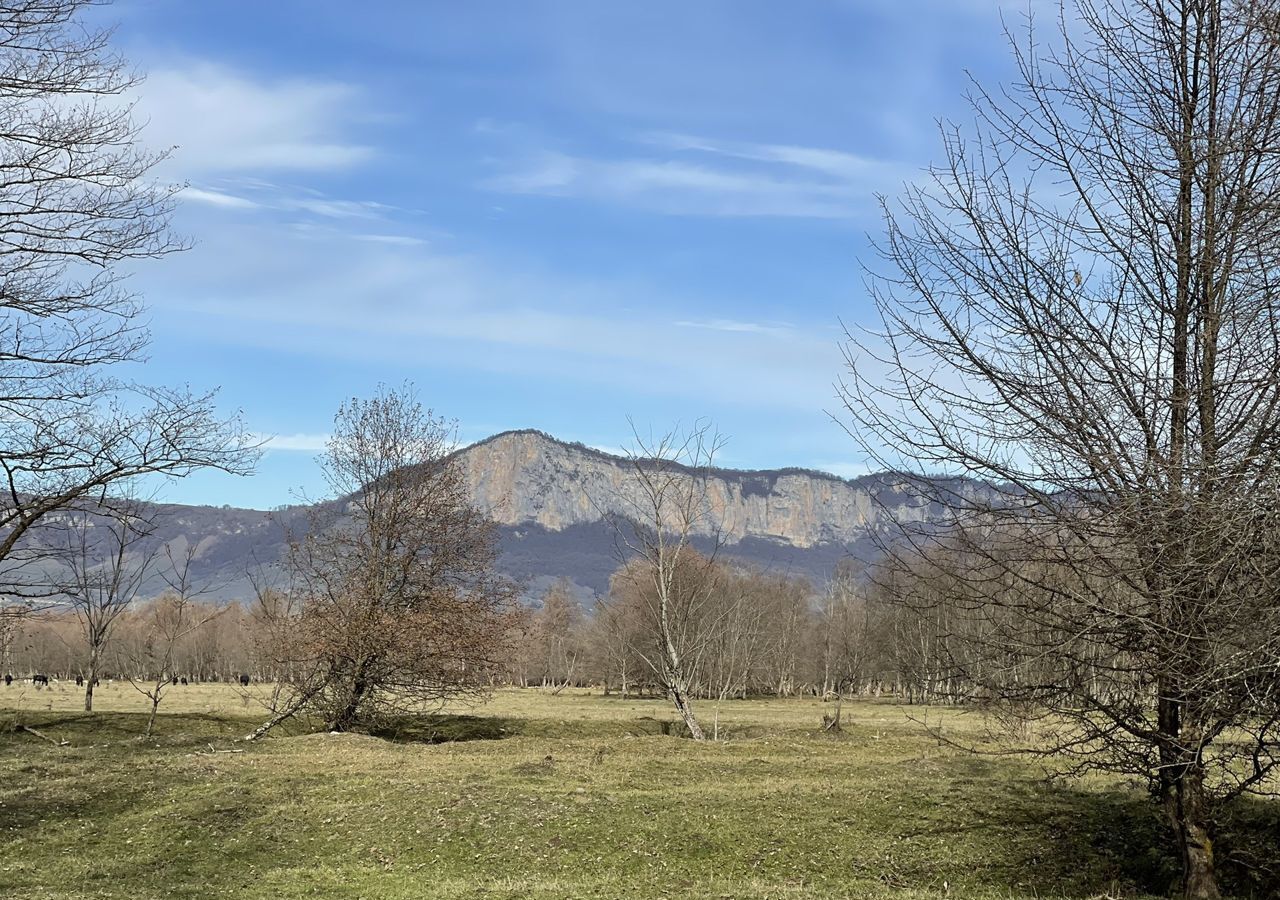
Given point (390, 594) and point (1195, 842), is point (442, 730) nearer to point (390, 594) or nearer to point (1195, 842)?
point (390, 594)

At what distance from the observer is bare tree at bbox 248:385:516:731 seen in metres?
27.5

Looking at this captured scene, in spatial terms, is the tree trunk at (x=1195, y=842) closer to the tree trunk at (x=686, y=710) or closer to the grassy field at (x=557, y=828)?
the grassy field at (x=557, y=828)

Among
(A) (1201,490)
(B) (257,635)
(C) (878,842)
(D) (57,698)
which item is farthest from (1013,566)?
(D) (57,698)

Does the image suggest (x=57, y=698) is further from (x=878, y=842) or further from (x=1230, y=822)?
(x=1230, y=822)

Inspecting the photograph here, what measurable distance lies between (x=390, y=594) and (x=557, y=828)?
17.0 meters

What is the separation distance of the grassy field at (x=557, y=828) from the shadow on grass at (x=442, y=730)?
29.2 ft

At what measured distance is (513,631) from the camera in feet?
101

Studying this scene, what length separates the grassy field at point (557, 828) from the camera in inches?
430

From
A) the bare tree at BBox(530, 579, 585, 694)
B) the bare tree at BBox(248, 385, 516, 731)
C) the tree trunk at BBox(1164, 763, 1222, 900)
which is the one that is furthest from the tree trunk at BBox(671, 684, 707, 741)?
the bare tree at BBox(530, 579, 585, 694)

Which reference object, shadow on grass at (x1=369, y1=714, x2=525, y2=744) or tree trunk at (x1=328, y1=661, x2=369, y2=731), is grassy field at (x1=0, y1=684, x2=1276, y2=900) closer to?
tree trunk at (x1=328, y1=661, x2=369, y2=731)

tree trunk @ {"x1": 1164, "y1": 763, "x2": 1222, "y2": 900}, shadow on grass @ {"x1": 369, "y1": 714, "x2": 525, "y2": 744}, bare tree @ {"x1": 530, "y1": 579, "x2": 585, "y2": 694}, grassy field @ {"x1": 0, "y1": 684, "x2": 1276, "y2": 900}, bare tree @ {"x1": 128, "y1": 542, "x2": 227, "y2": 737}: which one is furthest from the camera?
bare tree @ {"x1": 530, "y1": 579, "x2": 585, "y2": 694}

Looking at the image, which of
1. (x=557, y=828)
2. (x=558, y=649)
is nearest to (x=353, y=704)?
(x=557, y=828)

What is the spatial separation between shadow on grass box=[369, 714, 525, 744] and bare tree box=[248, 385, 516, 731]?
916mm

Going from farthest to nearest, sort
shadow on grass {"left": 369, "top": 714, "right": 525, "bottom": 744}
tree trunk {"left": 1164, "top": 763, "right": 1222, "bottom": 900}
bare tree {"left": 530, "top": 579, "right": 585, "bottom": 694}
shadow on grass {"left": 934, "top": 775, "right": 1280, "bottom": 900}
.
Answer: bare tree {"left": 530, "top": 579, "right": 585, "bottom": 694}
shadow on grass {"left": 369, "top": 714, "right": 525, "bottom": 744}
shadow on grass {"left": 934, "top": 775, "right": 1280, "bottom": 900}
tree trunk {"left": 1164, "top": 763, "right": 1222, "bottom": 900}
